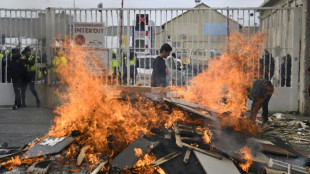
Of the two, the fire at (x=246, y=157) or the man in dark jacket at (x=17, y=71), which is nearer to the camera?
the fire at (x=246, y=157)

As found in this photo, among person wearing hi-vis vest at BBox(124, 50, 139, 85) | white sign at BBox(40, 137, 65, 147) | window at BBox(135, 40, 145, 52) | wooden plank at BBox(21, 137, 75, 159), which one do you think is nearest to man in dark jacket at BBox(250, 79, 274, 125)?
window at BBox(135, 40, 145, 52)

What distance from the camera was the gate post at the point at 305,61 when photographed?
9.83 meters

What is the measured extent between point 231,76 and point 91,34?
4761mm

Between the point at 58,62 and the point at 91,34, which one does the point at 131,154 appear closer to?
the point at 91,34

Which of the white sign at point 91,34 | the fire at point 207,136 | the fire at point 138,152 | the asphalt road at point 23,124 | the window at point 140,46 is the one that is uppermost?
the white sign at point 91,34

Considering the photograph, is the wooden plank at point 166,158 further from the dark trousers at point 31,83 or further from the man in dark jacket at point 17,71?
the man in dark jacket at point 17,71

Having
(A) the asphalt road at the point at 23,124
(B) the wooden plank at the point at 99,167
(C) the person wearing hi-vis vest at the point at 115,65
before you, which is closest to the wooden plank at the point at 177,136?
(B) the wooden plank at the point at 99,167

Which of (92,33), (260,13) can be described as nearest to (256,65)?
(260,13)

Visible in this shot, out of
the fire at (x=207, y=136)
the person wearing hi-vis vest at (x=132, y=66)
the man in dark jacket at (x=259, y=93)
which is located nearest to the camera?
the fire at (x=207, y=136)

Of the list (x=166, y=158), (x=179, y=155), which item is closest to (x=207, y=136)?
(x=179, y=155)

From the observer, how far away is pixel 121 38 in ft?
34.1

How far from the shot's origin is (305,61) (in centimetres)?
992

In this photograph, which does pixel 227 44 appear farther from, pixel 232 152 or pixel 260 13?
pixel 232 152

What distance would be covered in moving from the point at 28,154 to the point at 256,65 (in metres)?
7.57
